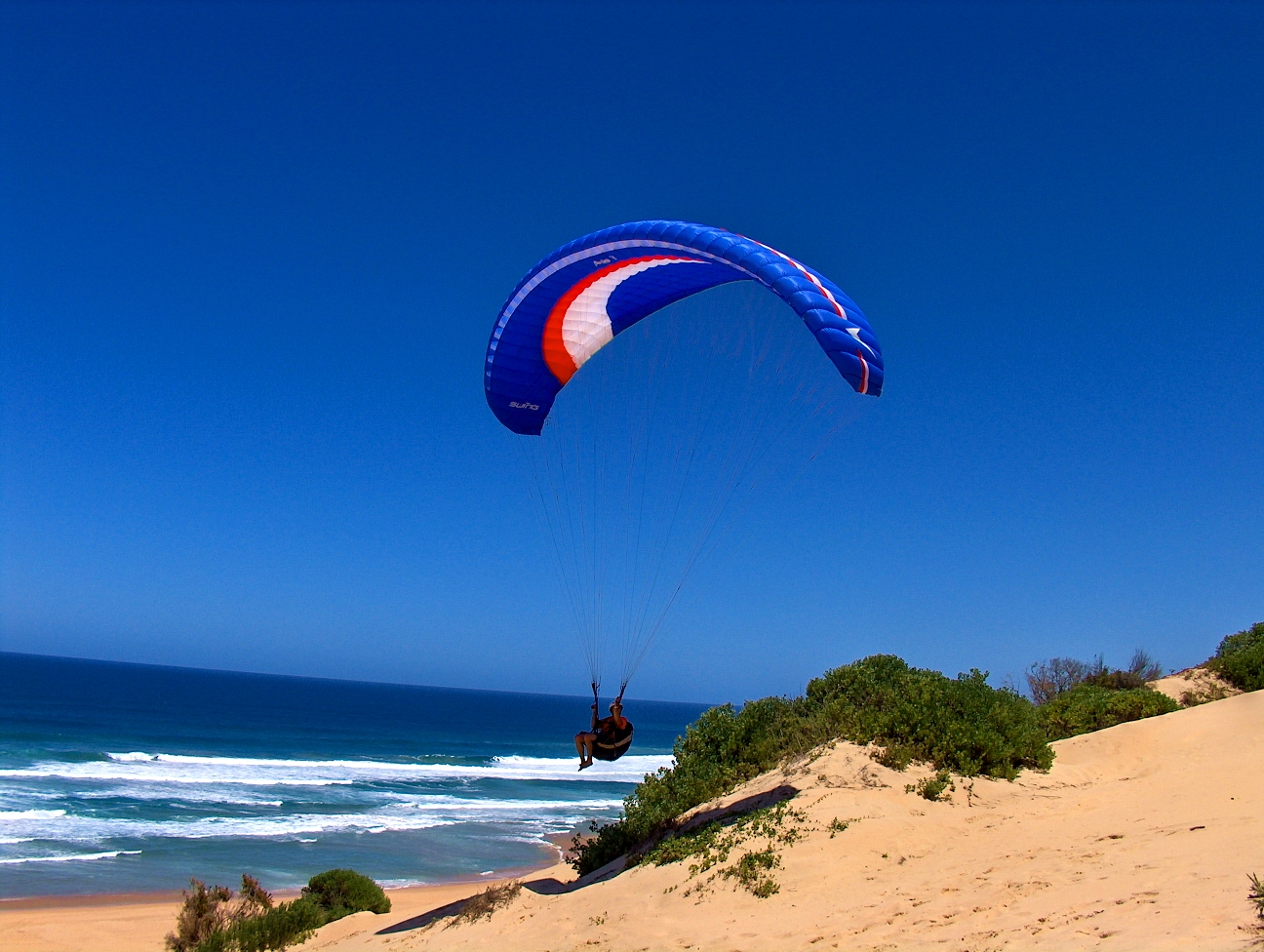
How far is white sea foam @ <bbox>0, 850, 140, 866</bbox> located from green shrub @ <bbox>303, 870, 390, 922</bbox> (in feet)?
33.0

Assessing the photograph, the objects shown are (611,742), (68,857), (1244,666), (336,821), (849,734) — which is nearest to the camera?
(611,742)

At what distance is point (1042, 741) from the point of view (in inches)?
423

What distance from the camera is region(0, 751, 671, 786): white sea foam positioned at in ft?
110

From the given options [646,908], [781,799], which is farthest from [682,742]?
[646,908]

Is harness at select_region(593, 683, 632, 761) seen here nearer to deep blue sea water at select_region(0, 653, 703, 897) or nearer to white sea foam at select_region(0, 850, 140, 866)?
deep blue sea water at select_region(0, 653, 703, 897)

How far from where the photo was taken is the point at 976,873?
7055 millimetres

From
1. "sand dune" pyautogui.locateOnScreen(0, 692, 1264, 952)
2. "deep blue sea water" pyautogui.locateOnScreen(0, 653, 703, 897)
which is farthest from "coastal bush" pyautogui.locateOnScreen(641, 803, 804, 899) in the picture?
"deep blue sea water" pyautogui.locateOnScreen(0, 653, 703, 897)

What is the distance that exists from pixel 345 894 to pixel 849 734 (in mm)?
9235

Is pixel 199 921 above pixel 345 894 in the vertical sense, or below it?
above

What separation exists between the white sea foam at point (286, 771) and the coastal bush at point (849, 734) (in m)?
19.3

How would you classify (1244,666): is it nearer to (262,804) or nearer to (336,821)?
(336,821)

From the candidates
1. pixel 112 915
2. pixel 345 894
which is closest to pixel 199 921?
pixel 345 894

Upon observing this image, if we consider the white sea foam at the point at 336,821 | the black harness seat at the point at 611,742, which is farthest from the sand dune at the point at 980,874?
the white sea foam at the point at 336,821

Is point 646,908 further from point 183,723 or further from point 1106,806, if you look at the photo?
point 183,723
